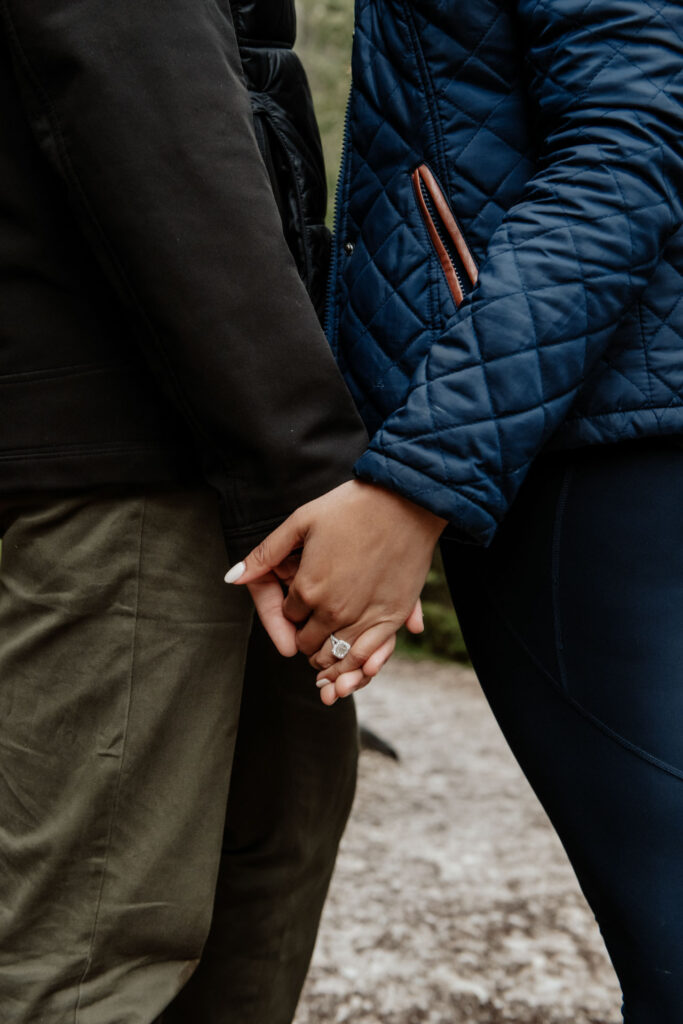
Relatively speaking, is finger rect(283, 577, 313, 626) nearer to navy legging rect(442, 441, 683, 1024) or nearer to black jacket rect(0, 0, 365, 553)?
black jacket rect(0, 0, 365, 553)

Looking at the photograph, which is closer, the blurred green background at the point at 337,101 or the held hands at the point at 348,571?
the held hands at the point at 348,571

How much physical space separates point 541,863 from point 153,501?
97.4 inches

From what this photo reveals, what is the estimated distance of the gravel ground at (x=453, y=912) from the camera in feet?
8.15

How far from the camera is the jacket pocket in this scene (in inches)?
46.6

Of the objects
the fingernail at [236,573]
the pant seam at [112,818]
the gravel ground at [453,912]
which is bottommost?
the gravel ground at [453,912]

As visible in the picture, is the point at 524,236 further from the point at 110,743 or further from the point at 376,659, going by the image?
the point at 110,743

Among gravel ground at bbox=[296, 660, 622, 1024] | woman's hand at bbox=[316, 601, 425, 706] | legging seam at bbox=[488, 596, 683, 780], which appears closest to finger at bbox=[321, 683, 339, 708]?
woman's hand at bbox=[316, 601, 425, 706]

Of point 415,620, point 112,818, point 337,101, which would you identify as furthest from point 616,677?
point 337,101

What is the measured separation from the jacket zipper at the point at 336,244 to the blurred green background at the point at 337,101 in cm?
472

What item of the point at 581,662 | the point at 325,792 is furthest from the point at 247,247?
the point at 325,792

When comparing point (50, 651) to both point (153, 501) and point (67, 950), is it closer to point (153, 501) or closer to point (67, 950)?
point (153, 501)

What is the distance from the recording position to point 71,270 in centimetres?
121

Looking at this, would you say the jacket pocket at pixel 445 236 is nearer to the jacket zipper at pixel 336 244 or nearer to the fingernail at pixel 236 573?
the jacket zipper at pixel 336 244

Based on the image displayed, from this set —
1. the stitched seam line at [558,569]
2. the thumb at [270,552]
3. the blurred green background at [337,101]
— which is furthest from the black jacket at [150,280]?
the blurred green background at [337,101]
